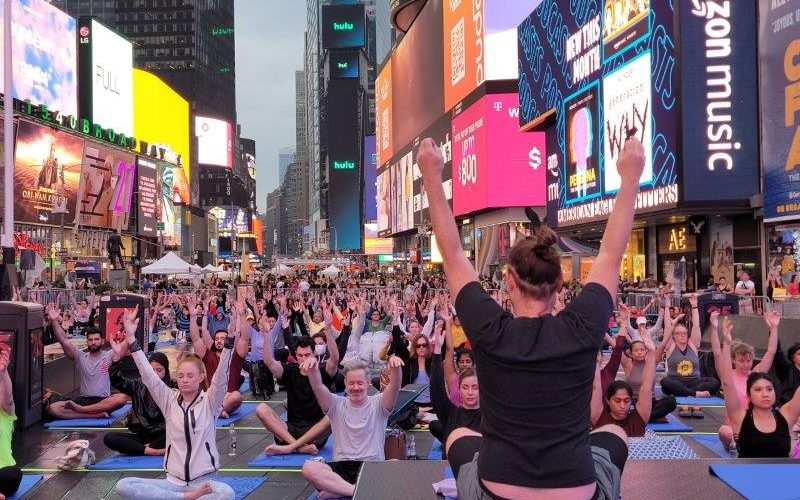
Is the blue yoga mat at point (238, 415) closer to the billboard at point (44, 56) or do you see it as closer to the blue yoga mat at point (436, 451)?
the blue yoga mat at point (436, 451)

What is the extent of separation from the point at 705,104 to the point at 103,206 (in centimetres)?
4634

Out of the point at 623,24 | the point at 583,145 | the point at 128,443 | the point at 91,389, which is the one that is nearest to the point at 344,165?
the point at 583,145

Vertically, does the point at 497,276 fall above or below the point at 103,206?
below

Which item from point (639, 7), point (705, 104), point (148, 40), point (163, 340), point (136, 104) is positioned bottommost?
point (163, 340)

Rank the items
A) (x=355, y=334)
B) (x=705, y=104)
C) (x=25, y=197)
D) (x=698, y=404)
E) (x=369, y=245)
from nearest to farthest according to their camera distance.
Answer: (x=698, y=404)
(x=355, y=334)
(x=705, y=104)
(x=25, y=197)
(x=369, y=245)

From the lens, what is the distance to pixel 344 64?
165 metres

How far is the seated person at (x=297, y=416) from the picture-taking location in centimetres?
943

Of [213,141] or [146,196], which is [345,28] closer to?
[213,141]

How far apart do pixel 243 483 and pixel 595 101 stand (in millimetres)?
26900

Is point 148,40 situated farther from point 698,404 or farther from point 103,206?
point 698,404

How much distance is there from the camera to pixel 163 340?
2636cm

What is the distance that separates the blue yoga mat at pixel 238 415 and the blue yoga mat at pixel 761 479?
326 inches

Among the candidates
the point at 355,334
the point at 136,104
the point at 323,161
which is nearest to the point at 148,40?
the point at 323,161

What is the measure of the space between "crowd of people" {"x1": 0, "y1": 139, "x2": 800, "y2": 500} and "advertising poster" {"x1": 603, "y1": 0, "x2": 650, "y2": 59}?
52.8ft
